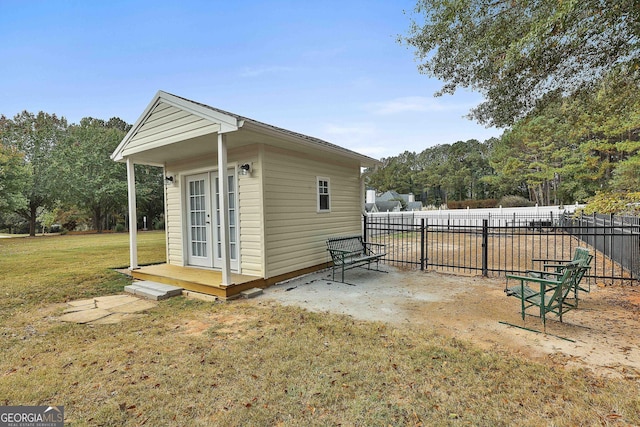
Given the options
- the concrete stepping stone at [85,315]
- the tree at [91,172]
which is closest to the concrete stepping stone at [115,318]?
the concrete stepping stone at [85,315]

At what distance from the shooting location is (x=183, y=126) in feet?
17.1

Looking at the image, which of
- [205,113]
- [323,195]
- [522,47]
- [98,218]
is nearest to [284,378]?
[205,113]

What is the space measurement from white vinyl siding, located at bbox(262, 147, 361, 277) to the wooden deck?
550 millimetres

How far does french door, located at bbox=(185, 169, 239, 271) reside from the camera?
613 centimetres

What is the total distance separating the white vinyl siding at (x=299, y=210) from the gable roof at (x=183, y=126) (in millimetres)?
606

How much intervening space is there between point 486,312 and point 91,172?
2759cm

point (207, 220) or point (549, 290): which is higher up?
point (207, 220)

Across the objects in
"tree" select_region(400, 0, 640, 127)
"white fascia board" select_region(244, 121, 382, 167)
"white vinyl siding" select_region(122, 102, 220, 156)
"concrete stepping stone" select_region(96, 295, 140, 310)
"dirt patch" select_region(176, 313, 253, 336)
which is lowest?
"concrete stepping stone" select_region(96, 295, 140, 310)

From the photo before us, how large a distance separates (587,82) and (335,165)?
16.1 ft

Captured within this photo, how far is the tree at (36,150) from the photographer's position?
21406 mm

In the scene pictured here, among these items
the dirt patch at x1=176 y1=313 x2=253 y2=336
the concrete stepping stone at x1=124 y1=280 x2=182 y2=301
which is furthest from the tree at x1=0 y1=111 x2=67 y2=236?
the dirt patch at x1=176 y1=313 x2=253 y2=336

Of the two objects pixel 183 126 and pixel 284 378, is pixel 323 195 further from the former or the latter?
pixel 284 378

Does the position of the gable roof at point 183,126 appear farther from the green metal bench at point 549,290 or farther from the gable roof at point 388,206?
the gable roof at point 388,206

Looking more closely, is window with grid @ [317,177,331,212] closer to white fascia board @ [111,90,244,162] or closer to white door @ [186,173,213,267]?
white door @ [186,173,213,267]
